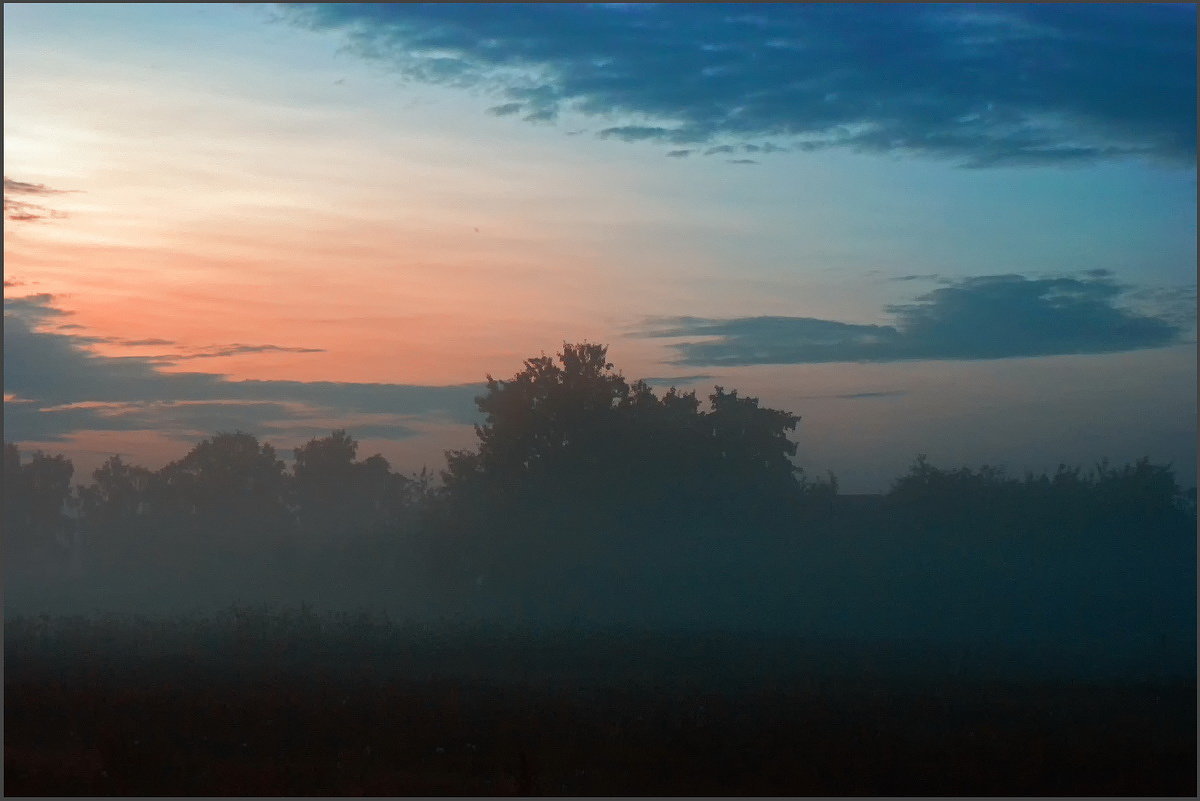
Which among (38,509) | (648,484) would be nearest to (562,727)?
(648,484)

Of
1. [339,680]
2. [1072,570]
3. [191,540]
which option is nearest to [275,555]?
[191,540]

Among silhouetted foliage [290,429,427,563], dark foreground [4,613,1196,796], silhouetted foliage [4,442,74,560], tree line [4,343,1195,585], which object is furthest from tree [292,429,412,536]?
dark foreground [4,613,1196,796]

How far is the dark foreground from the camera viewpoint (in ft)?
46.0

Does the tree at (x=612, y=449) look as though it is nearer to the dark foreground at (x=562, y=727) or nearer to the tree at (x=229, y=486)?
the dark foreground at (x=562, y=727)

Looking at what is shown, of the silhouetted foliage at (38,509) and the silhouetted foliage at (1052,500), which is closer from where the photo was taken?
the silhouetted foliage at (1052,500)

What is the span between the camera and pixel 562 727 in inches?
677

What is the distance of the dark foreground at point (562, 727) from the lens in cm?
1403

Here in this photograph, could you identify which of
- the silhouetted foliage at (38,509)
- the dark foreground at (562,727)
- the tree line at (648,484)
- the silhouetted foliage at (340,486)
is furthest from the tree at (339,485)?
the dark foreground at (562,727)

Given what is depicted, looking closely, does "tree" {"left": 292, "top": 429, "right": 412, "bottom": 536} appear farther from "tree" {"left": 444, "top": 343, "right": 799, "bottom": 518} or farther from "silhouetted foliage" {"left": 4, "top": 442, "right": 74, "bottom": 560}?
"tree" {"left": 444, "top": 343, "right": 799, "bottom": 518}

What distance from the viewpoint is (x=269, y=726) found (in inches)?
661

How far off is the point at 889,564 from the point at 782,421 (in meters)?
10.3

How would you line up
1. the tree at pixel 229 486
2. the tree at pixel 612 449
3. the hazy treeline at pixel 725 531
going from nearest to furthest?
the hazy treeline at pixel 725 531, the tree at pixel 612 449, the tree at pixel 229 486

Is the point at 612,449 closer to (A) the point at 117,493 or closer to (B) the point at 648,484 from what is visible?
(B) the point at 648,484

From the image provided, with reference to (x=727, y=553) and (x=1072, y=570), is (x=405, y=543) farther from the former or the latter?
(x=1072, y=570)
